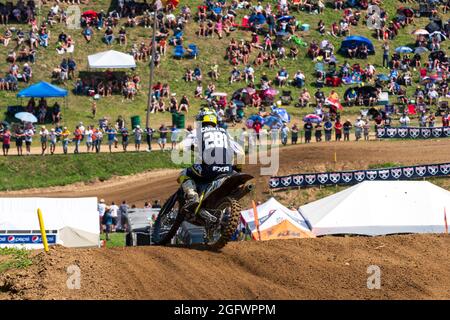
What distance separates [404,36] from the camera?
52.5 m

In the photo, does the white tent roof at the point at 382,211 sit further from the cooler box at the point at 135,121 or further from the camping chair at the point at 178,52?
the camping chair at the point at 178,52

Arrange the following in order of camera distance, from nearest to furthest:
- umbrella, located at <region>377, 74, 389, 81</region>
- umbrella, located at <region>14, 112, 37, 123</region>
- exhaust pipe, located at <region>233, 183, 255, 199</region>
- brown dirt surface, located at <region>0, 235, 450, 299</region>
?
brown dirt surface, located at <region>0, 235, 450, 299</region> → exhaust pipe, located at <region>233, 183, 255, 199</region> → umbrella, located at <region>14, 112, 37, 123</region> → umbrella, located at <region>377, 74, 389, 81</region>

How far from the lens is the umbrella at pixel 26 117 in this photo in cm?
3839

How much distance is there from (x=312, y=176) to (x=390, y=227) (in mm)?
10525

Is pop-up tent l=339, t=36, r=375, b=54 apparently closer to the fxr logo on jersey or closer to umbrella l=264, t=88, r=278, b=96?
umbrella l=264, t=88, r=278, b=96

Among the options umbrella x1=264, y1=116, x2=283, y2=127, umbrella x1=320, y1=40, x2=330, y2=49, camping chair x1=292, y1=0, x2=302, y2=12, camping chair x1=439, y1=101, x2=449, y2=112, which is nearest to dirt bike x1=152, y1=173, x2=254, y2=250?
umbrella x1=264, y1=116, x2=283, y2=127

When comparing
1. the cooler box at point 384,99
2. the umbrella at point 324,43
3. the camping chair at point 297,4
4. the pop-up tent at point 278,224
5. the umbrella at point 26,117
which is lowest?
the pop-up tent at point 278,224

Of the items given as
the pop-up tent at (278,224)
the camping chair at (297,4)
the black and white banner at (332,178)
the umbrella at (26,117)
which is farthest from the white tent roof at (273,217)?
the camping chair at (297,4)

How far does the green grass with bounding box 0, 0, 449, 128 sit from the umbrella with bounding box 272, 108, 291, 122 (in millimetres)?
1797

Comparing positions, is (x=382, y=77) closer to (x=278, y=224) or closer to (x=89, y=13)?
(x=89, y=13)

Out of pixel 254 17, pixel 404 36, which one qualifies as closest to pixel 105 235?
pixel 254 17

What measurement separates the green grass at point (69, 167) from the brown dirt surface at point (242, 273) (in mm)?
21136

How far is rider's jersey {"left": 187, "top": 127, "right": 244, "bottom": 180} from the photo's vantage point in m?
14.9

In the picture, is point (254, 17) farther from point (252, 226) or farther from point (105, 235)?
point (252, 226)
